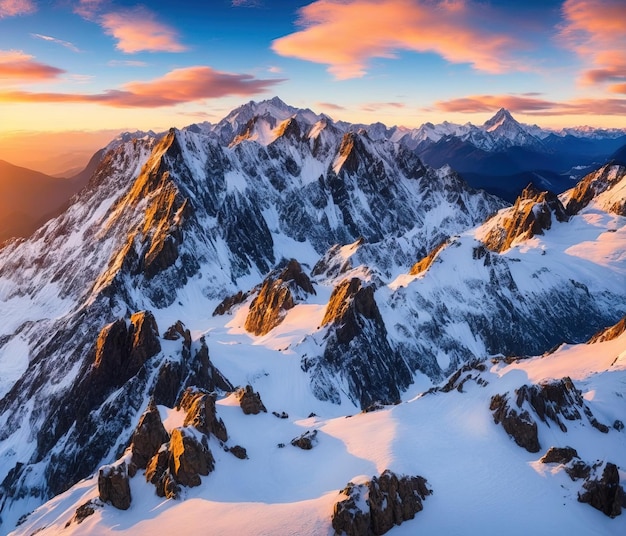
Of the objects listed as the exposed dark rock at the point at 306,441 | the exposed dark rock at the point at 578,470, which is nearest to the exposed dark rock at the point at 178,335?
the exposed dark rock at the point at 306,441

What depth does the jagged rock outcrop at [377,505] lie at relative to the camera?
40.7m

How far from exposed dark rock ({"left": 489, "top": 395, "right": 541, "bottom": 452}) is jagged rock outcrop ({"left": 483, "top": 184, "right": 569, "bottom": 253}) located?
459ft

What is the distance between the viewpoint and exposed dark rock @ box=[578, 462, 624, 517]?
140 ft

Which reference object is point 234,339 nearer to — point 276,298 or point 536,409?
point 276,298

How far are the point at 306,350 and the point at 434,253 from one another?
65773 mm

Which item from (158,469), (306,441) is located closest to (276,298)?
(306,441)

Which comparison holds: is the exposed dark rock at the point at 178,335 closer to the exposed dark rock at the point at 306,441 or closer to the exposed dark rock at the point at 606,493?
the exposed dark rock at the point at 306,441

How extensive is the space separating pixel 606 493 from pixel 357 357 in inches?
2690

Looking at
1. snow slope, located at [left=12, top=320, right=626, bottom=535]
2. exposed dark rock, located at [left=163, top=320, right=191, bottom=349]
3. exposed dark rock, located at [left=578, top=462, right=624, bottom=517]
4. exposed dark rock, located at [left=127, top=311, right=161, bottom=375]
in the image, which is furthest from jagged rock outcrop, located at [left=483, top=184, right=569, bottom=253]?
exposed dark rock, located at [left=578, top=462, right=624, bottom=517]

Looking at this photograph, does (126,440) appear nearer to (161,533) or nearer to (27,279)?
(161,533)

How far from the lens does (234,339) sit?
413 feet

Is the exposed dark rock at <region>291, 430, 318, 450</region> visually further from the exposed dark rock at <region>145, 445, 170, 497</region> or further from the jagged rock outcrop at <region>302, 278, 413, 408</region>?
the jagged rock outcrop at <region>302, 278, 413, 408</region>

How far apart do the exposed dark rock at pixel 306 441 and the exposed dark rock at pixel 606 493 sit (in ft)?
93.6

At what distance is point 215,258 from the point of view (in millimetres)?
186500
